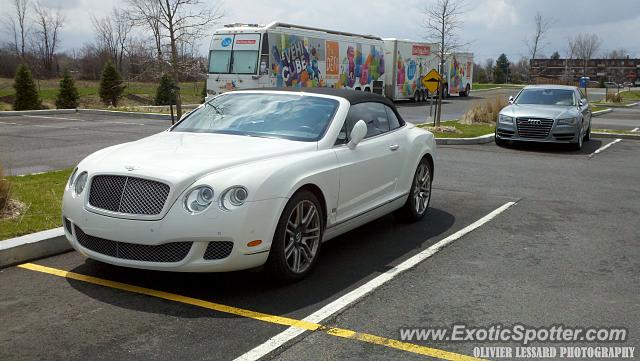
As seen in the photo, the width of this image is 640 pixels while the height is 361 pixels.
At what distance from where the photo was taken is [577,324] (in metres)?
4.24

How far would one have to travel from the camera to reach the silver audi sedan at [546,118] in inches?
599

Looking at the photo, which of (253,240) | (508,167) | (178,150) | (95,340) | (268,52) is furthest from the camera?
(268,52)

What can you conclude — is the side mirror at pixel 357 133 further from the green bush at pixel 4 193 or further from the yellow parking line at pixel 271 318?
the green bush at pixel 4 193

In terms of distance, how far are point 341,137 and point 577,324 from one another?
2.59 m

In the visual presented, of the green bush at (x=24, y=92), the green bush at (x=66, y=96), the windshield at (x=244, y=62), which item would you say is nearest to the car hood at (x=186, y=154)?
the windshield at (x=244, y=62)

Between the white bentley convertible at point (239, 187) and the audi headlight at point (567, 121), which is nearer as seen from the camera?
the white bentley convertible at point (239, 187)

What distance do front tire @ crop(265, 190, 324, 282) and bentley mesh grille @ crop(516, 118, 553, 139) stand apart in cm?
1149

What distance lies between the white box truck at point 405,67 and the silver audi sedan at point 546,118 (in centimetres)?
1957

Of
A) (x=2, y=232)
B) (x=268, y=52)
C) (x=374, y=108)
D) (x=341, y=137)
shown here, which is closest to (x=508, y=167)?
(x=374, y=108)

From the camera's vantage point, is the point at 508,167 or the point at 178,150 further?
the point at 508,167

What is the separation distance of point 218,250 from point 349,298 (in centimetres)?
104

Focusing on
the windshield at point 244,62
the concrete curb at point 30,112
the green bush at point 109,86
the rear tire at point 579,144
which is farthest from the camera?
the green bush at point 109,86

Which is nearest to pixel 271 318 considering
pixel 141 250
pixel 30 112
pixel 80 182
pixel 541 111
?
pixel 141 250

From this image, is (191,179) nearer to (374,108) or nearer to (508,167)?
(374,108)
